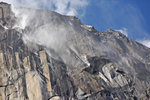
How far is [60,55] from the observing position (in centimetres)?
7000

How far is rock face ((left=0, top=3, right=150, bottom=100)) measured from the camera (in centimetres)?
5856

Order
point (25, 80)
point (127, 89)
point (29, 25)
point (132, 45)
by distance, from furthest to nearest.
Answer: point (132, 45), point (29, 25), point (127, 89), point (25, 80)

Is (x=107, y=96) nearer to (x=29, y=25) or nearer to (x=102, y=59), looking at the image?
(x=102, y=59)

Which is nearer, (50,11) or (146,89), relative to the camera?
(146,89)

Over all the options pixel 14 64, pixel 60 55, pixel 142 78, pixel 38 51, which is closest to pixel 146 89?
pixel 142 78

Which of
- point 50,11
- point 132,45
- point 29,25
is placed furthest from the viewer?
point 132,45

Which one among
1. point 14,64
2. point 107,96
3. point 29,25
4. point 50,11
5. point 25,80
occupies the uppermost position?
point 50,11

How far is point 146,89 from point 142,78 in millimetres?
5316

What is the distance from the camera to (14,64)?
61.2 m

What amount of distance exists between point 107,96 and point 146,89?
530 inches

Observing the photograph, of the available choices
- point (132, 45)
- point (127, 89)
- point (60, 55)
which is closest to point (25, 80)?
point (60, 55)

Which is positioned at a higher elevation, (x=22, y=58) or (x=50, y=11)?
(x=50, y=11)

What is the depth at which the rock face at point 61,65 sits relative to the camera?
2306 inches

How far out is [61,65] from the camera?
66.1 meters
